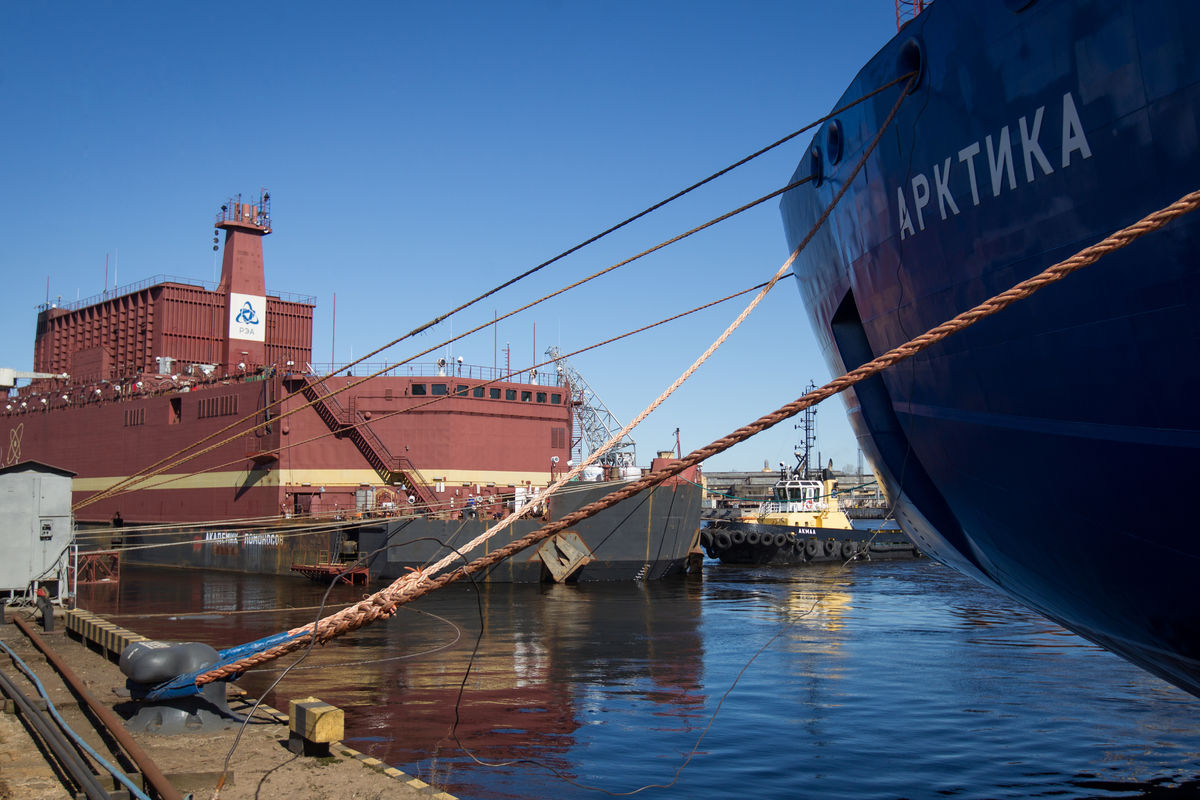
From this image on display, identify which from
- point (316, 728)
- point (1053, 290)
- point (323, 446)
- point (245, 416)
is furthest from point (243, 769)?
point (323, 446)

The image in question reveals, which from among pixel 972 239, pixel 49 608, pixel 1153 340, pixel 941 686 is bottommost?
pixel 941 686

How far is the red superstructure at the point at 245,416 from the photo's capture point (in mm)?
32188

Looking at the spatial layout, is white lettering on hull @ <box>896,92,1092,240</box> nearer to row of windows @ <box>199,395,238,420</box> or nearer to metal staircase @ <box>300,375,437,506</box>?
metal staircase @ <box>300,375,437,506</box>

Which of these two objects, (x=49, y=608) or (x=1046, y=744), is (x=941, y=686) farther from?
(x=49, y=608)

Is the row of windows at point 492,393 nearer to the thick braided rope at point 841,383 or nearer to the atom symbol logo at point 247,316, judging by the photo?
the atom symbol logo at point 247,316

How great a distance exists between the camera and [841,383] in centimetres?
444

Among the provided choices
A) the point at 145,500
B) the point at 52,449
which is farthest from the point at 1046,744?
the point at 52,449

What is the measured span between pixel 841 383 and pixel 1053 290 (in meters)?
1.79

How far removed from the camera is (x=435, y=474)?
3247cm

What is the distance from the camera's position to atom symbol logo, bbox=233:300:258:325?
41188mm

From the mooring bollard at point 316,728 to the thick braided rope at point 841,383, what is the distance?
115cm

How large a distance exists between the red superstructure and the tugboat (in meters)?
9.55

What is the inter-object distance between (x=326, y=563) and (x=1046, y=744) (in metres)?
23.6

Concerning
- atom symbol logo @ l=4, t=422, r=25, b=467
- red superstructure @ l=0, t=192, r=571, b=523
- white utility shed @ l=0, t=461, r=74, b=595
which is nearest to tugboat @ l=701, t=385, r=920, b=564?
red superstructure @ l=0, t=192, r=571, b=523
